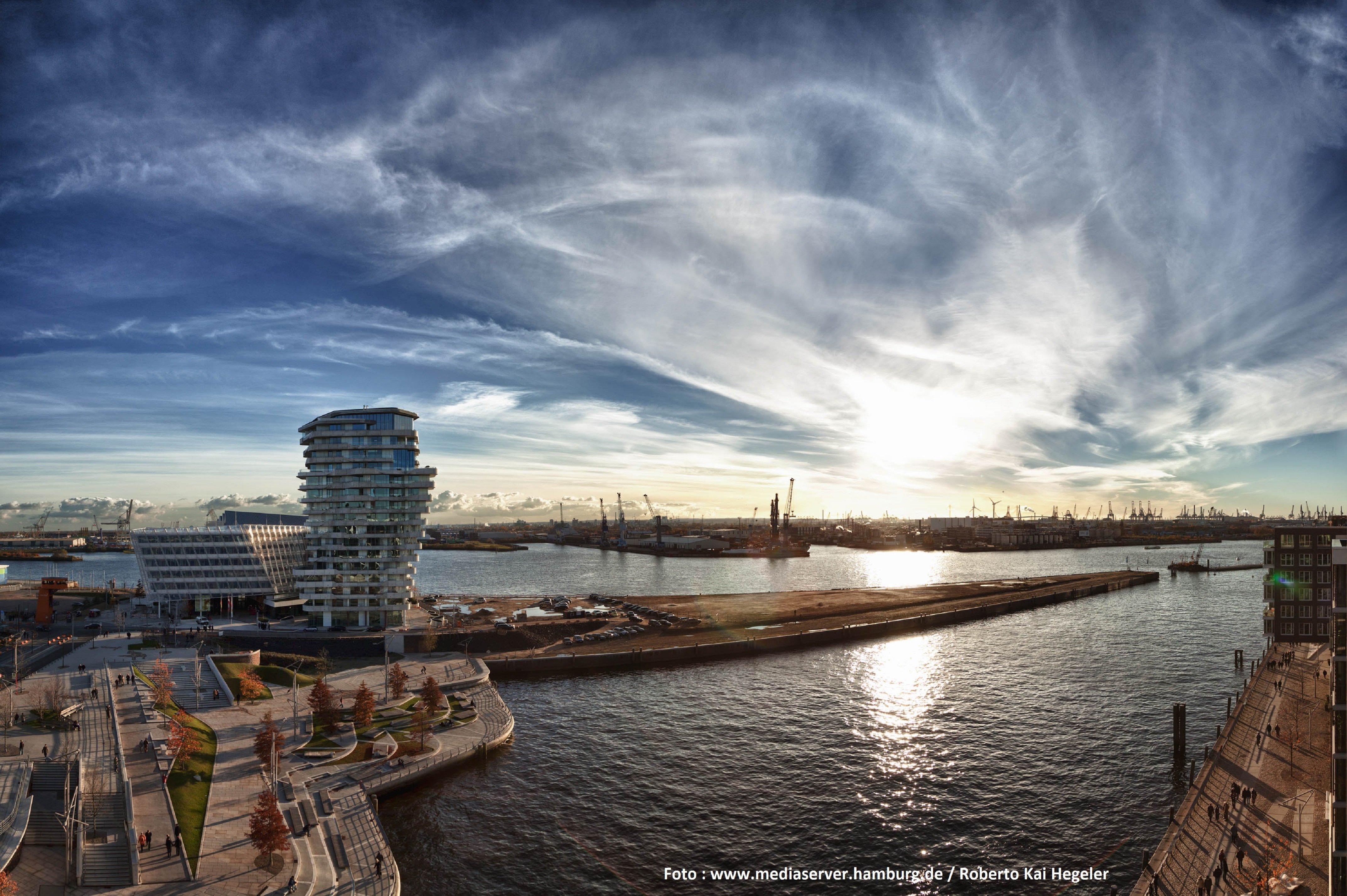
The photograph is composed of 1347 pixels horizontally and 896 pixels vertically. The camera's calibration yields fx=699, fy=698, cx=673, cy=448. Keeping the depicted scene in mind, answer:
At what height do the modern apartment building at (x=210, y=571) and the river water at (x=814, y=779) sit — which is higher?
the modern apartment building at (x=210, y=571)

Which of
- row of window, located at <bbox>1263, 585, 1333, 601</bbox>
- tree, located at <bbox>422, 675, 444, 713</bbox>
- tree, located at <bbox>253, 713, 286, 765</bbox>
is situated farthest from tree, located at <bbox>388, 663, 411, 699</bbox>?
row of window, located at <bbox>1263, 585, 1333, 601</bbox>

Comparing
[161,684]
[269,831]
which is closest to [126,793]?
[269,831]

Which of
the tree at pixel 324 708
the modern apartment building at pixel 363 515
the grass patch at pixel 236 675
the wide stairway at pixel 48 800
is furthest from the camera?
the modern apartment building at pixel 363 515

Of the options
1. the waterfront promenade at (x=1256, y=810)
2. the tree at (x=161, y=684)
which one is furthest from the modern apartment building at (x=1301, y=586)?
the tree at (x=161, y=684)

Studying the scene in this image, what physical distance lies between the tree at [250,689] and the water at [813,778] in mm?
28076

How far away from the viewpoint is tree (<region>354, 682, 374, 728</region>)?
2731 inches

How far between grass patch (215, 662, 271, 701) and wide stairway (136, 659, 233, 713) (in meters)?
0.80

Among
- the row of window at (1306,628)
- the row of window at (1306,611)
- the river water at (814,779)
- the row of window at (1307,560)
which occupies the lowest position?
the river water at (814,779)

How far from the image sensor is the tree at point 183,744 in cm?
5609

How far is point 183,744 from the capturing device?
56.2 metres

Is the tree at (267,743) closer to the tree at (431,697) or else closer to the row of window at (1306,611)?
the tree at (431,697)

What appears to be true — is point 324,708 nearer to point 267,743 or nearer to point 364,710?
point 364,710

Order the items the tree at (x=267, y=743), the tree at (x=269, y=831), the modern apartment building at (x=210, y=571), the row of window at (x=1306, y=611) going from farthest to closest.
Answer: the modern apartment building at (x=210, y=571) < the tree at (x=267, y=743) < the row of window at (x=1306, y=611) < the tree at (x=269, y=831)

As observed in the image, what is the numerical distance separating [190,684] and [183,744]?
30.6 metres
